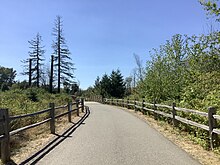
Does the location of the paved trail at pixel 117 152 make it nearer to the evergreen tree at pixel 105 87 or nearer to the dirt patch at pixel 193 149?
the dirt patch at pixel 193 149

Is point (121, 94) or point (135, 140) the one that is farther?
point (121, 94)

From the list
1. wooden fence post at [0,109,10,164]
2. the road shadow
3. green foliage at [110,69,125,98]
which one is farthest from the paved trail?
green foliage at [110,69,125,98]

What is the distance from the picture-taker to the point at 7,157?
6.36m

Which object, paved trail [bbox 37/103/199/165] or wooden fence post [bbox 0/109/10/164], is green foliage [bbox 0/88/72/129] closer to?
paved trail [bbox 37/103/199/165]

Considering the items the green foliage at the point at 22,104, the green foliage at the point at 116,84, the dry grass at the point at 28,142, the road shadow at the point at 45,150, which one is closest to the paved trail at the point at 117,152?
the road shadow at the point at 45,150

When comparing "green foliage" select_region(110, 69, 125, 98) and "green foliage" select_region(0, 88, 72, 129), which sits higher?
"green foliage" select_region(110, 69, 125, 98)

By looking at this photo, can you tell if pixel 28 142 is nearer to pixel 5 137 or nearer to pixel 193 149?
pixel 5 137

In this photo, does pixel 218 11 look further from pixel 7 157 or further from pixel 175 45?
pixel 175 45

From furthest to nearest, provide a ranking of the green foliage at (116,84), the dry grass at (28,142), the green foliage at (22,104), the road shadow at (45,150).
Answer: the green foliage at (116,84) → the green foliage at (22,104) → the dry grass at (28,142) → the road shadow at (45,150)

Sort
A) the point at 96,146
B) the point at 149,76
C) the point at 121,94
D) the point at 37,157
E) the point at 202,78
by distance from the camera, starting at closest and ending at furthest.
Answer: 1. the point at 37,157
2. the point at 96,146
3. the point at 202,78
4. the point at 149,76
5. the point at 121,94

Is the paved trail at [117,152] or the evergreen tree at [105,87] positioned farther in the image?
the evergreen tree at [105,87]

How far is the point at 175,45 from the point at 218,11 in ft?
44.7

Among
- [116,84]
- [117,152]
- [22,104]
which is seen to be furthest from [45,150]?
[116,84]

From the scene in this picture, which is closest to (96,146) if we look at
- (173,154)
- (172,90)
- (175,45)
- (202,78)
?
(173,154)
